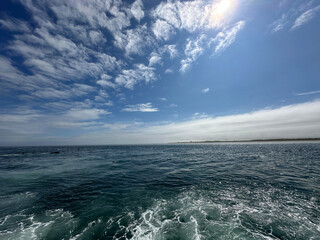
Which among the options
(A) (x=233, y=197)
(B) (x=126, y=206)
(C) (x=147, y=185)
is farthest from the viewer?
(C) (x=147, y=185)

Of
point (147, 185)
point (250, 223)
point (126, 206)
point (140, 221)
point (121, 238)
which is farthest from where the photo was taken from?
point (147, 185)

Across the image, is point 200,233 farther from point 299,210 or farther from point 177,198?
point 299,210

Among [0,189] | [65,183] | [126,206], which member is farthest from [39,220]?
[0,189]

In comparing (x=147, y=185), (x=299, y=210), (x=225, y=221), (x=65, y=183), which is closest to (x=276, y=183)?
(x=299, y=210)

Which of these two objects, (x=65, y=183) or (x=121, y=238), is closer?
(x=121, y=238)

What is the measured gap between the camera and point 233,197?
12.0 meters

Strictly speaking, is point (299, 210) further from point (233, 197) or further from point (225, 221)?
point (225, 221)

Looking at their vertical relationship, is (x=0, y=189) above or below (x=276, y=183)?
above

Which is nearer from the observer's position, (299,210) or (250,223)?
(250,223)

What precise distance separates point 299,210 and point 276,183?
706 centimetres

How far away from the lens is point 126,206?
35.8 ft

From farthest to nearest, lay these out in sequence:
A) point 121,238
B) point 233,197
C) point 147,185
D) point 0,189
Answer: point 147,185, point 0,189, point 233,197, point 121,238

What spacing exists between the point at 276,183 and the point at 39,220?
23283mm

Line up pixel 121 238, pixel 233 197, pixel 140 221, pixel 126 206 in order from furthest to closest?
1. pixel 233 197
2. pixel 126 206
3. pixel 140 221
4. pixel 121 238
